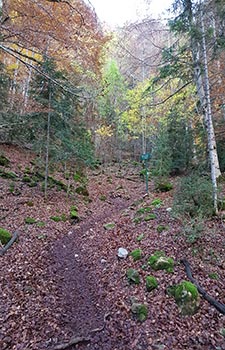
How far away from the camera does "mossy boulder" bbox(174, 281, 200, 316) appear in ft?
11.6

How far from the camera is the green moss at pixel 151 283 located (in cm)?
406

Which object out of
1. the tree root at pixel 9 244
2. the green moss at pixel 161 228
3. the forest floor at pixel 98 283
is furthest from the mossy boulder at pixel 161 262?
the tree root at pixel 9 244

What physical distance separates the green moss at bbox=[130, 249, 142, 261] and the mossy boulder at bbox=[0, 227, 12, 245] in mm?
3208

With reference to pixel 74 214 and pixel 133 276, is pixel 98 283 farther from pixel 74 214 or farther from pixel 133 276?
pixel 74 214

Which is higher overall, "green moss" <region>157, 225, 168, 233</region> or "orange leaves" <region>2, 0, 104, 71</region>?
"orange leaves" <region>2, 0, 104, 71</region>

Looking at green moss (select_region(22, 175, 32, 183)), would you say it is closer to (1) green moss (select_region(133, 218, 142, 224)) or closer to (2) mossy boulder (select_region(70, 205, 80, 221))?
(2) mossy boulder (select_region(70, 205, 80, 221))

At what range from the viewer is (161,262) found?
4.49 metres

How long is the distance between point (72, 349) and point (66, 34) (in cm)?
636

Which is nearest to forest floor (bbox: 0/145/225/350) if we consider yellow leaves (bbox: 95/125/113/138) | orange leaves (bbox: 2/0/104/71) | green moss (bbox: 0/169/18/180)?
green moss (bbox: 0/169/18/180)

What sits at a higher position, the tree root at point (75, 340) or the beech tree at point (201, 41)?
the beech tree at point (201, 41)

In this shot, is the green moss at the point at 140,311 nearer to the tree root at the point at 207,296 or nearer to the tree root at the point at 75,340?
the tree root at the point at 75,340

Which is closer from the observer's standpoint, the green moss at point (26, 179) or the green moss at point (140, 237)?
the green moss at point (140, 237)

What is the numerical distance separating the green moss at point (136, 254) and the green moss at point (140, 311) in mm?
1253

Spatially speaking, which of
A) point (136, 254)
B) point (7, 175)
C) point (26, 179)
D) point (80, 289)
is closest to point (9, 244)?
point (80, 289)
